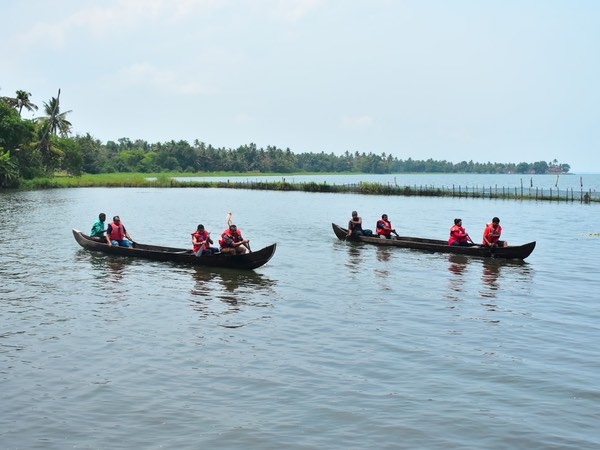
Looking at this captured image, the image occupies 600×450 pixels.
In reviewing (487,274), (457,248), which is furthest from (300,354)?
(457,248)

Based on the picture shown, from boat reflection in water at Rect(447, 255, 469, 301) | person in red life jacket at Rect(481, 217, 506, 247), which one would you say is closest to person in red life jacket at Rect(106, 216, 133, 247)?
boat reflection in water at Rect(447, 255, 469, 301)

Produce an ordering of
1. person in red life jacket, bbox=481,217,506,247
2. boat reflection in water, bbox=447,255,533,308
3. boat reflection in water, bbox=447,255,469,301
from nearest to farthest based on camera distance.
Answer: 1. boat reflection in water, bbox=447,255,469,301
2. boat reflection in water, bbox=447,255,533,308
3. person in red life jacket, bbox=481,217,506,247

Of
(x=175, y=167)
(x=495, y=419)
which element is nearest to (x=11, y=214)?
(x=495, y=419)

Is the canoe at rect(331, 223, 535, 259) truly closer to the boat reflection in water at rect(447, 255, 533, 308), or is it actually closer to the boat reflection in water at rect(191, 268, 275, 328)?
the boat reflection in water at rect(447, 255, 533, 308)

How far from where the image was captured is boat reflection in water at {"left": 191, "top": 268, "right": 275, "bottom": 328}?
52.9 ft

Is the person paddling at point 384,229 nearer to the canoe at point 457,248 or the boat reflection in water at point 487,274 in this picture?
the canoe at point 457,248

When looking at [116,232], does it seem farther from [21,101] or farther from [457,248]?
[21,101]

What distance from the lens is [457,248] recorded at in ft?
84.7

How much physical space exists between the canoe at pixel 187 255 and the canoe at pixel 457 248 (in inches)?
340

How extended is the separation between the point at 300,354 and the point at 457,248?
1508cm

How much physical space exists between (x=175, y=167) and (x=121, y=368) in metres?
142

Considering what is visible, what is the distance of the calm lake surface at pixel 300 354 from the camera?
8844 mm

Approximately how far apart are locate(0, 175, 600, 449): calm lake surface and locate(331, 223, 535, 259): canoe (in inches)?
18.5

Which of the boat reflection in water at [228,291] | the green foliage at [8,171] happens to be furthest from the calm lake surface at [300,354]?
the green foliage at [8,171]
